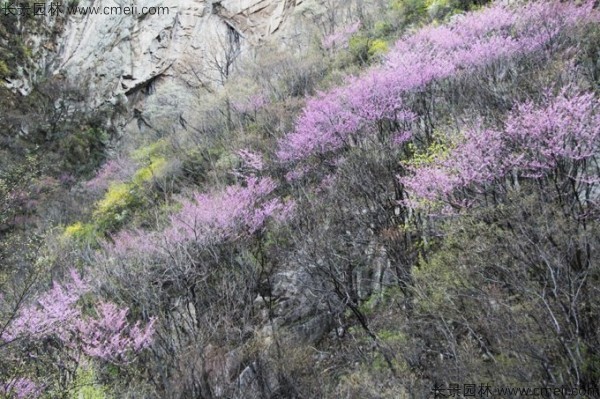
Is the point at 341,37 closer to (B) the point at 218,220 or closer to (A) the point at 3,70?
(B) the point at 218,220

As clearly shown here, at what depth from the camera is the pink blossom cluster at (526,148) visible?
8.22m

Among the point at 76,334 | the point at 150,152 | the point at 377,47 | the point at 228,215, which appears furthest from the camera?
the point at 150,152

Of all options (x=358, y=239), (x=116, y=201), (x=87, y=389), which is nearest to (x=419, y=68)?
(x=358, y=239)

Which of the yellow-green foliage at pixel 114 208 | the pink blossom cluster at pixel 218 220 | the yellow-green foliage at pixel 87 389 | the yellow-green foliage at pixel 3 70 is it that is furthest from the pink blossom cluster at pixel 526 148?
the yellow-green foliage at pixel 3 70

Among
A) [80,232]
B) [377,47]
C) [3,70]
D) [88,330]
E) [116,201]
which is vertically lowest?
[80,232]

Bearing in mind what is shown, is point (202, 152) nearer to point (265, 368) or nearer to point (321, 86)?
point (321, 86)

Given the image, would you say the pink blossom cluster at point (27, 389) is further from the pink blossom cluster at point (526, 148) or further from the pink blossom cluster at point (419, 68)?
the pink blossom cluster at point (419, 68)

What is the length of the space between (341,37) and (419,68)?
11.6 metres

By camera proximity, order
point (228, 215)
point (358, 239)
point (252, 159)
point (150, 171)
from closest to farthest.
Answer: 1. point (358, 239)
2. point (228, 215)
3. point (252, 159)
4. point (150, 171)

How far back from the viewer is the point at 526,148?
8.75 meters

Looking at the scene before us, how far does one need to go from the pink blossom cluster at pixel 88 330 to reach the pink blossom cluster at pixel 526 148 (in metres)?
7.96

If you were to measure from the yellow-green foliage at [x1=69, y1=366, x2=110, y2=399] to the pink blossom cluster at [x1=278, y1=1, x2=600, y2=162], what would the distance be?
9.11 metres

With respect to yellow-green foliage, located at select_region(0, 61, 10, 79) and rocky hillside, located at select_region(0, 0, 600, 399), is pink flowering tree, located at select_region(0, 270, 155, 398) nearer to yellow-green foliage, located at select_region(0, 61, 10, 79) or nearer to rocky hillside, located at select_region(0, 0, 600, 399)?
rocky hillside, located at select_region(0, 0, 600, 399)

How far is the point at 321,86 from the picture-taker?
20141mm
